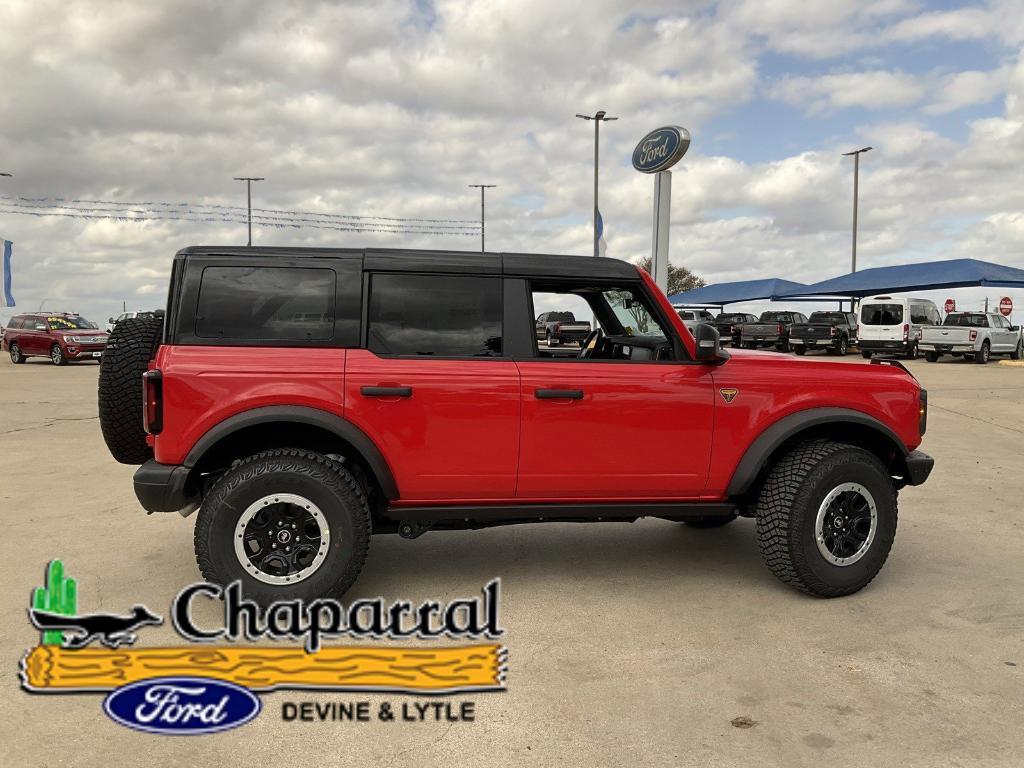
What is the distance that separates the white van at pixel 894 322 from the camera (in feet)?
87.9

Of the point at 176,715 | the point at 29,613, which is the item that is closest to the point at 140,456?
the point at 29,613

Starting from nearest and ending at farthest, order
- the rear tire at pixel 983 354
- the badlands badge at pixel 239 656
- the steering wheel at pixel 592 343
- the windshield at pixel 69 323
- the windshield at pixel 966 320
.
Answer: the badlands badge at pixel 239 656
the steering wheel at pixel 592 343
the windshield at pixel 69 323
the rear tire at pixel 983 354
the windshield at pixel 966 320

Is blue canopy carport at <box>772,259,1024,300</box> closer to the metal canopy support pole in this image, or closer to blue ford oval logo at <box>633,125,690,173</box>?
blue ford oval logo at <box>633,125,690,173</box>

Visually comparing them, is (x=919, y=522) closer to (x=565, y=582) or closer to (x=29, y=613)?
(x=565, y=582)

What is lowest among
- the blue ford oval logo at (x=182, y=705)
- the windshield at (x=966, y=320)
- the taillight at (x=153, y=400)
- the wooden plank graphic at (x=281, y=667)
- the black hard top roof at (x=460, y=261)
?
the blue ford oval logo at (x=182, y=705)

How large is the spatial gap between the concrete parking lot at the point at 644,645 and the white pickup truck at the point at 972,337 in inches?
859

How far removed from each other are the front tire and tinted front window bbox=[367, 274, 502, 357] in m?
1.71

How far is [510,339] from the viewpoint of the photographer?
417cm

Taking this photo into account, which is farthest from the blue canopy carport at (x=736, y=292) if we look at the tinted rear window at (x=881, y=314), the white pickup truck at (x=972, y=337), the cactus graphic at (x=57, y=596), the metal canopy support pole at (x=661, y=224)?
the cactus graphic at (x=57, y=596)

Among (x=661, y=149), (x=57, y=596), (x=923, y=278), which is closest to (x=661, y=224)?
(x=661, y=149)

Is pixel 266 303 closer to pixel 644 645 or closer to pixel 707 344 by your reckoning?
pixel 707 344

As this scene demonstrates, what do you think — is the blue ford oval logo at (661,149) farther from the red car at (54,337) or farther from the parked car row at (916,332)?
the red car at (54,337)

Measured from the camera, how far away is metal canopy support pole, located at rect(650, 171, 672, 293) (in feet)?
57.8

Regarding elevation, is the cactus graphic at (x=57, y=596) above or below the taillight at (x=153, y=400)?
below
